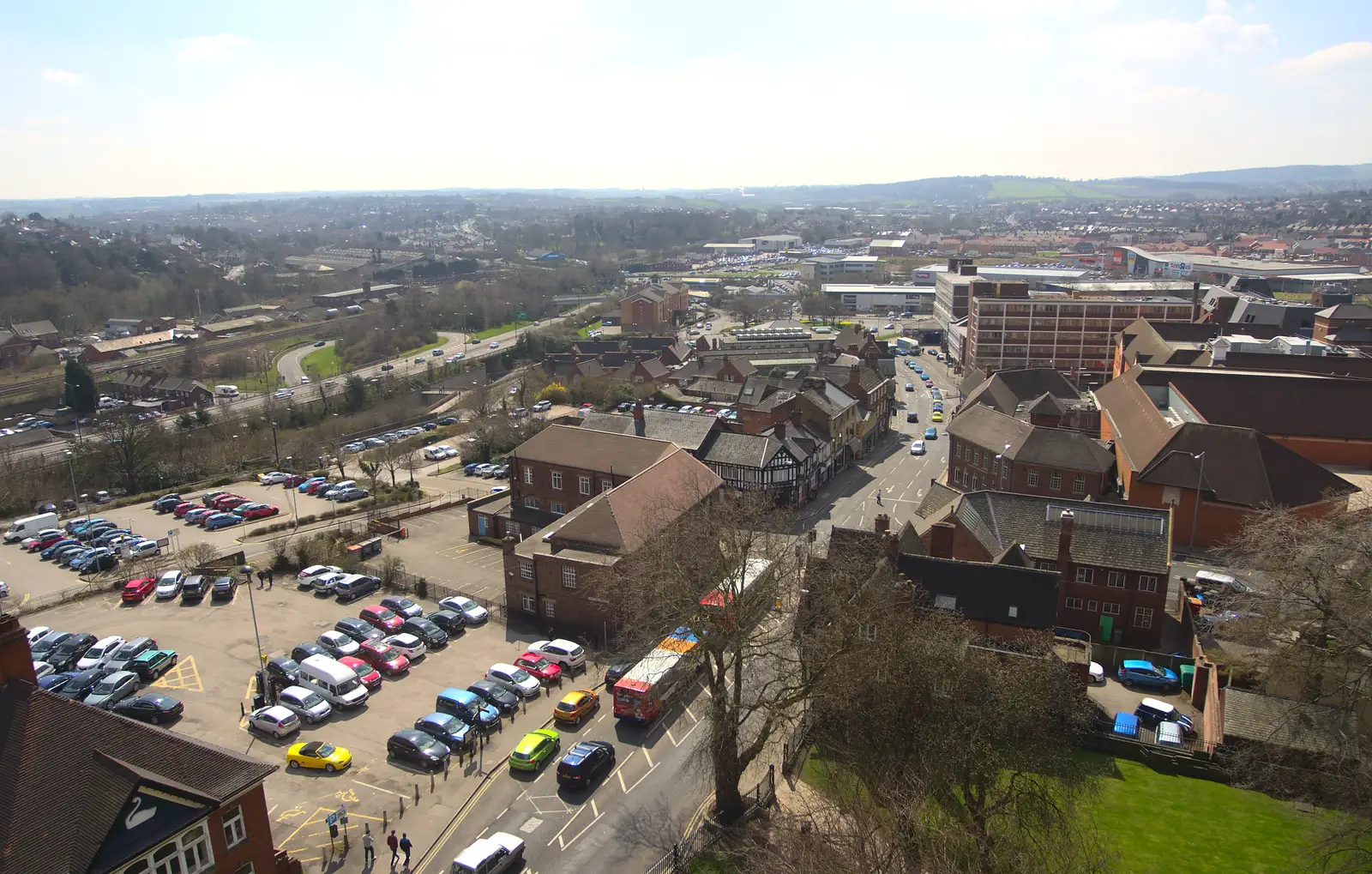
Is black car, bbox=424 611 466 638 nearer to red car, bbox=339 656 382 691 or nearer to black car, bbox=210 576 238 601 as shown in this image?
red car, bbox=339 656 382 691

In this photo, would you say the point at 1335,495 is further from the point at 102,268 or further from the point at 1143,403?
the point at 102,268

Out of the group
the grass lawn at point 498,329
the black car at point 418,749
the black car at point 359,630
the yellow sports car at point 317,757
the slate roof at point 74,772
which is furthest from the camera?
the grass lawn at point 498,329

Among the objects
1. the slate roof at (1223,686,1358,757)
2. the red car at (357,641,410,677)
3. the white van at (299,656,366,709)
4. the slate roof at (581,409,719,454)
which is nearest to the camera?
the slate roof at (1223,686,1358,757)

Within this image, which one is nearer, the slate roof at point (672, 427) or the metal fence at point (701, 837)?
the metal fence at point (701, 837)

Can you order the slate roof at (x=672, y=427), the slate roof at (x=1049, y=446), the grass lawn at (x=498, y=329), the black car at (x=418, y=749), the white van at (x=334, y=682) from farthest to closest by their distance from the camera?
the grass lawn at (x=498, y=329) < the slate roof at (x=672, y=427) < the slate roof at (x=1049, y=446) < the white van at (x=334, y=682) < the black car at (x=418, y=749)

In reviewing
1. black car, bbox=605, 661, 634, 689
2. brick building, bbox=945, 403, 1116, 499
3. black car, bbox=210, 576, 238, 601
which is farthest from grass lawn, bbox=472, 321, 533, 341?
black car, bbox=605, 661, 634, 689

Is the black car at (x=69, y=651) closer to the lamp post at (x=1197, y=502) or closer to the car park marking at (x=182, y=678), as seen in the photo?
the car park marking at (x=182, y=678)

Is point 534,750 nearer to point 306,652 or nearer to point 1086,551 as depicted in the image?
point 306,652

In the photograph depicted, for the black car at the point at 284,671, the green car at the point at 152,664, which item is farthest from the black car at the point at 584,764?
the green car at the point at 152,664
